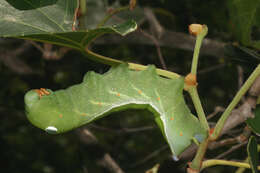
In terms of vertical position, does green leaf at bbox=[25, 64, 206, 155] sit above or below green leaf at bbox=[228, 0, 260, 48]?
below

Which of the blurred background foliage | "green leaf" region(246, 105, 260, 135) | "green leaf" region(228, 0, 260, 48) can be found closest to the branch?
the blurred background foliage

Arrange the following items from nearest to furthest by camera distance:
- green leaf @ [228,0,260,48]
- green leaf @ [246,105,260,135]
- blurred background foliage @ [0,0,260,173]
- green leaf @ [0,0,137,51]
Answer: green leaf @ [0,0,137,51]
green leaf @ [246,105,260,135]
green leaf @ [228,0,260,48]
blurred background foliage @ [0,0,260,173]

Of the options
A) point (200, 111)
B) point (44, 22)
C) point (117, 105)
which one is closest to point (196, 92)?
point (200, 111)

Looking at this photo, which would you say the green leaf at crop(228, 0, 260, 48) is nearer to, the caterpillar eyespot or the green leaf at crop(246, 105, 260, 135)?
the green leaf at crop(246, 105, 260, 135)

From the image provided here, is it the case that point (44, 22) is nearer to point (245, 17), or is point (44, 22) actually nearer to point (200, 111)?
point (200, 111)

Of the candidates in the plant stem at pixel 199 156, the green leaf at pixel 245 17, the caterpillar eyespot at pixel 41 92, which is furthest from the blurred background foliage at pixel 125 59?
the caterpillar eyespot at pixel 41 92

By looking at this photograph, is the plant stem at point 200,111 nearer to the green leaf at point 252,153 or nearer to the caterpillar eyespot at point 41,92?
the green leaf at point 252,153

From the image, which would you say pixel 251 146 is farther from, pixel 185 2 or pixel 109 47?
pixel 109 47
